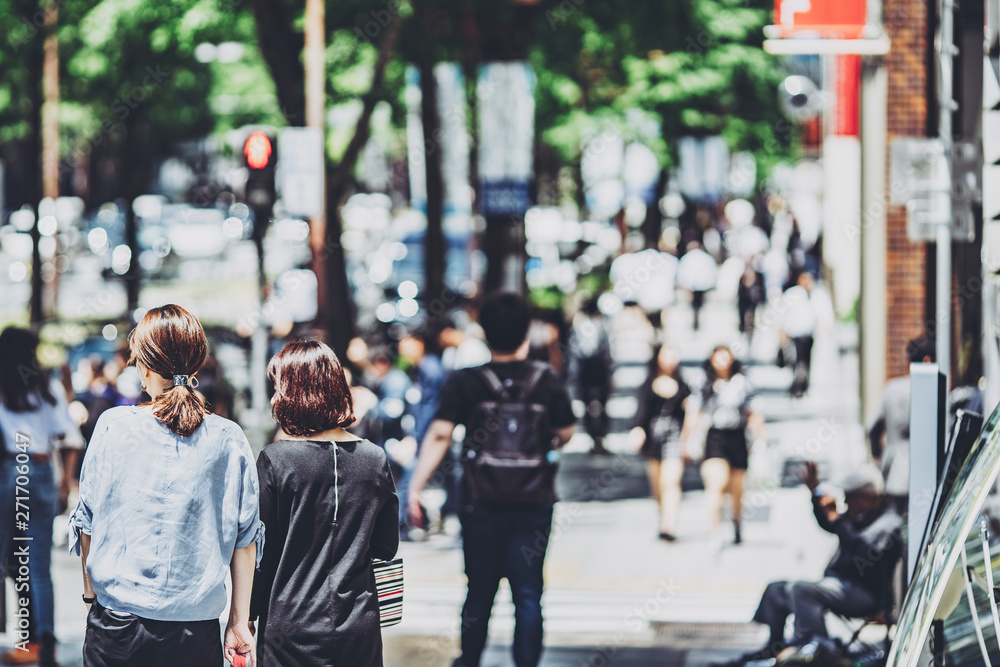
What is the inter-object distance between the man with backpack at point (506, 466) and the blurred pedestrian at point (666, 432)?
489cm

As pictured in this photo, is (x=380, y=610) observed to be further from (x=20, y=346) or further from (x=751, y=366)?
(x=751, y=366)

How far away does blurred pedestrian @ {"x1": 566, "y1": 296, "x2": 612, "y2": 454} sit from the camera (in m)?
16.3

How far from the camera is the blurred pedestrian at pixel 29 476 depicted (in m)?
6.85

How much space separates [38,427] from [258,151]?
15.7 ft

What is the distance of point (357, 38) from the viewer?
18.5 m

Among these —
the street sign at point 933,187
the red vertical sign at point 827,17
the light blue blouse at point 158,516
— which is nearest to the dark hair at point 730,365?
the street sign at point 933,187

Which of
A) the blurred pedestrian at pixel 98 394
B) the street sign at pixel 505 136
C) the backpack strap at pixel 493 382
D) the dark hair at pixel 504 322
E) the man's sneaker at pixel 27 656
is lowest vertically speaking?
the man's sneaker at pixel 27 656

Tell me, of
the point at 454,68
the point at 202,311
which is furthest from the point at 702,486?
the point at 202,311

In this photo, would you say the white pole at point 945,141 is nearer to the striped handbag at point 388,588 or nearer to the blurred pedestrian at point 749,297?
the striped handbag at point 388,588

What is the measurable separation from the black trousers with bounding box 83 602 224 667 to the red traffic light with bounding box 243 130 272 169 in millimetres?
7812

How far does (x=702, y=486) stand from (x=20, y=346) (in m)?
8.69

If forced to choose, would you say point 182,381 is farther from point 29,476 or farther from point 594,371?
point 594,371

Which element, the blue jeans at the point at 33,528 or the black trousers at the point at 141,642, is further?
the blue jeans at the point at 33,528

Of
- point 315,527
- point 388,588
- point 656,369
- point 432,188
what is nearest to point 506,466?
point 388,588
